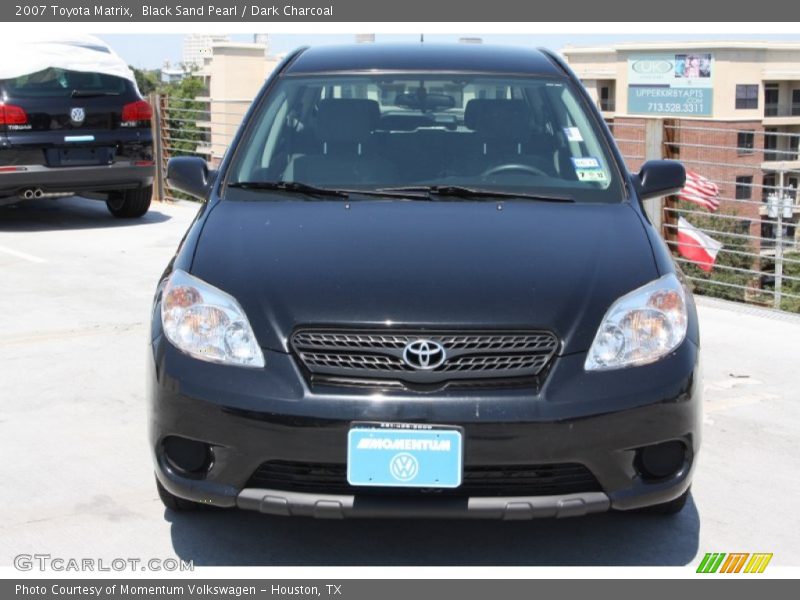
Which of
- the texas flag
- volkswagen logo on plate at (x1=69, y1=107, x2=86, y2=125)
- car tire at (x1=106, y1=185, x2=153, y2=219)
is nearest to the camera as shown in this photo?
the texas flag

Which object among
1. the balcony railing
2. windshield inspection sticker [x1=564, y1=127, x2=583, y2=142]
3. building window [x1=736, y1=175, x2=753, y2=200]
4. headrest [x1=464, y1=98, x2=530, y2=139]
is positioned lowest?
building window [x1=736, y1=175, x2=753, y2=200]

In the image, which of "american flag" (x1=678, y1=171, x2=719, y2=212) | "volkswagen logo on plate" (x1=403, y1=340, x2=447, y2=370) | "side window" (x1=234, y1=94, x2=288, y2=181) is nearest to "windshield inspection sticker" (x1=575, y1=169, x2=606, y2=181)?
"side window" (x1=234, y1=94, x2=288, y2=181)

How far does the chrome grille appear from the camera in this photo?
136 inches

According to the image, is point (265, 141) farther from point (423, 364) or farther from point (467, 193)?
point (423, 364)

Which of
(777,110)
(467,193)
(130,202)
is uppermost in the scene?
(467,193)

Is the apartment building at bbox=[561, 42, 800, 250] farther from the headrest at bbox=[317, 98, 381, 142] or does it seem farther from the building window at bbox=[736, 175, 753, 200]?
the headrest at bbox=[317, 98, 381, 142]

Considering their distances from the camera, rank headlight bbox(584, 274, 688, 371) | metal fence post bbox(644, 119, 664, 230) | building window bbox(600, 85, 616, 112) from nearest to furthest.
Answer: headlight bbox(584, 274, 688, 371) → metal fence post bbox(644, 119, 664, 230) → building window bbox(600, 85, 616, 112)

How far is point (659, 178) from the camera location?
482cm

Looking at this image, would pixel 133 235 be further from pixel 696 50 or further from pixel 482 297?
pixel 696 50

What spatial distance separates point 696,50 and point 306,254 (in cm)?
6349

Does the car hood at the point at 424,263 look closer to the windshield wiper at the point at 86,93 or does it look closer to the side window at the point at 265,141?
the side window at the point at 265,141

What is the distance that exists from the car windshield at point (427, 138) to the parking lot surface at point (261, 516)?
121 cm

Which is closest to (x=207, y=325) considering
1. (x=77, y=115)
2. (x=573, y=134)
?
(x=573, y=134)

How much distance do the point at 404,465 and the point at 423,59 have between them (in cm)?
237
